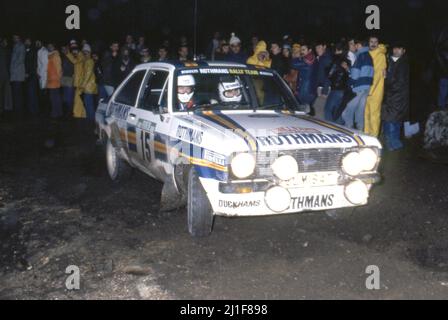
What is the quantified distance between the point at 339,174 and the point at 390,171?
3457 millimetres

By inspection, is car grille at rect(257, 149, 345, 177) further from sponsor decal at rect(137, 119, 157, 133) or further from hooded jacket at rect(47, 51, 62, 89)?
hooded jacket at rect(47, 51, 62, 89)

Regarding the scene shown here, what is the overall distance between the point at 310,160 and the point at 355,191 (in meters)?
0.50

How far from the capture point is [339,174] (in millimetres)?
4930

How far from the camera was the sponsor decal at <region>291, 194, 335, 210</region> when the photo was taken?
4738 millimetres

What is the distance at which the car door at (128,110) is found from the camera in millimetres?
6387

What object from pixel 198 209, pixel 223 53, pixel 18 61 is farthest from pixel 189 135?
pixel 18 61

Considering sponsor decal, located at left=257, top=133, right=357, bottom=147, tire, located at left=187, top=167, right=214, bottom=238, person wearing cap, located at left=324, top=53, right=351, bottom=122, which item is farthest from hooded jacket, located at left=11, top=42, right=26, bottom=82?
sponsor decal, located at left=257, top=133, right=357, bottom=147

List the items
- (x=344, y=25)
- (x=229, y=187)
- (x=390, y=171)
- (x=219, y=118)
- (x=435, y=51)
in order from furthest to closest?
1. (x=344, y=25)
2. (x=435, y=51)
3. (x=390, y=171)
4. (x=219, y=118)
5. (x=229, y=187)

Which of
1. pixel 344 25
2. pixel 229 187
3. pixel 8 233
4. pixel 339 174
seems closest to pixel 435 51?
pixel 339 174

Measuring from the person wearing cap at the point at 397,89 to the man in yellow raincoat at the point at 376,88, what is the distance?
9 centimetres

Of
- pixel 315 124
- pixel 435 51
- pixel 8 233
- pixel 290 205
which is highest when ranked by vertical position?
pixel 435 51

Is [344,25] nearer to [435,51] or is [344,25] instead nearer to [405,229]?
[435,51]

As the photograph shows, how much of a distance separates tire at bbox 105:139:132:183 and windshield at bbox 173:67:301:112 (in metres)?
1.76

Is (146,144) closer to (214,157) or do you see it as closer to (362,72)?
(214,157)
